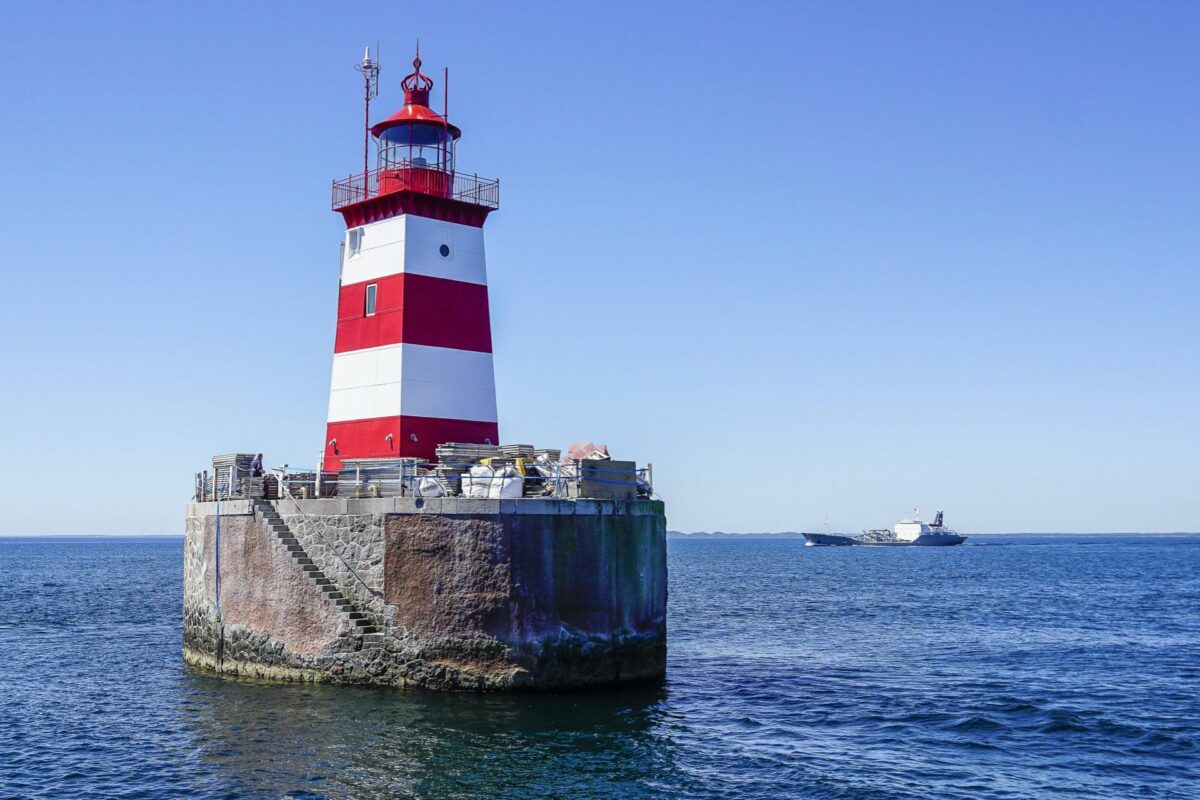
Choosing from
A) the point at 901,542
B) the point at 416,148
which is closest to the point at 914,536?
the point at 901,542

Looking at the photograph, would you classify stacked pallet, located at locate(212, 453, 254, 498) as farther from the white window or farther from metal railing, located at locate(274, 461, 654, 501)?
the white window

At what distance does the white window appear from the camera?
94.5 feet

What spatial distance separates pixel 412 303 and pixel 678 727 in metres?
12.9

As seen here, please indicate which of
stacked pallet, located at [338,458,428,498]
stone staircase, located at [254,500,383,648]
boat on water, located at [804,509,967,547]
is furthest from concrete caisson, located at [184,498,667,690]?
boat on water, located at [804,509,967,547]

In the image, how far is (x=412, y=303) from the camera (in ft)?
92.3

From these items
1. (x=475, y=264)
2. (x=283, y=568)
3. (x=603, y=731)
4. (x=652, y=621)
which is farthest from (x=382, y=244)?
(x=603, y=731)

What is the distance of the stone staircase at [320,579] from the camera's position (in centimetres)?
2319

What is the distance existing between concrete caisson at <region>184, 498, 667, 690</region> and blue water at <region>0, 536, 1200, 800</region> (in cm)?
72

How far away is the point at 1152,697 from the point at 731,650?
431 inches

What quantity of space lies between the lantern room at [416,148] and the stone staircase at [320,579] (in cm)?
929

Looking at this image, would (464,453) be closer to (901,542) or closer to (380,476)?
(380,476)

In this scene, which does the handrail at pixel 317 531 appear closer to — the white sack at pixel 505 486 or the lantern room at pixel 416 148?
the white sack at pixel 505 486

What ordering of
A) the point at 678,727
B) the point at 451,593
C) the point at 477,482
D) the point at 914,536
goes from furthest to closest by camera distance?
1. the point at 914,536
2. the point at 477,482
3. the point at 451,593
4. the point at 678,727

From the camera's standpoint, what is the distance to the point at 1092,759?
62.8ft
